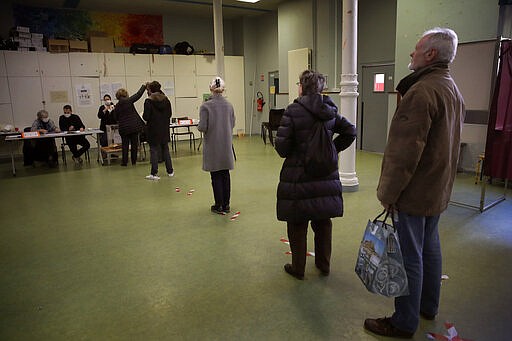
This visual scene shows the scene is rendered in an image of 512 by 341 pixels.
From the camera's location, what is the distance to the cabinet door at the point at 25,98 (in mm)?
8891

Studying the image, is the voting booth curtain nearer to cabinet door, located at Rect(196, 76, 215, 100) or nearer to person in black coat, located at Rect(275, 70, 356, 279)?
person in black coat, located at Rect(275, 70, 356, 279)

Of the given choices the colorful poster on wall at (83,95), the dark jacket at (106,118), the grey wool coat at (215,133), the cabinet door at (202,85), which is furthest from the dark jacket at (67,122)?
the grey wool coat at (215,133)

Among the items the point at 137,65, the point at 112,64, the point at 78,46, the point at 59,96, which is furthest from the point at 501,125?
the point at 59,96

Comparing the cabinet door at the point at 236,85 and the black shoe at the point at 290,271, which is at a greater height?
the cabinet door at the point at 236,85

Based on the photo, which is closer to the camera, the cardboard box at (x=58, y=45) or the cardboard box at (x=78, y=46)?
the cardboard box at (x=58, y=45)

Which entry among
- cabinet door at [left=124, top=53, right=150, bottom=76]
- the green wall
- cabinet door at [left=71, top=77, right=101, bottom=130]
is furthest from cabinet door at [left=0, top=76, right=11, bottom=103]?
the green wall

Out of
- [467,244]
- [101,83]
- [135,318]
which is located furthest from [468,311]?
[101,83]

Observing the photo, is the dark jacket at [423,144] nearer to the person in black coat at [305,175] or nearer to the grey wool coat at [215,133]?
the person in black coat at [305,175]

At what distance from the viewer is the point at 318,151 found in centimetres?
250

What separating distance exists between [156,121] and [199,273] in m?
3.74

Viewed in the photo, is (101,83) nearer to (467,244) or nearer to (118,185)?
(118,185)

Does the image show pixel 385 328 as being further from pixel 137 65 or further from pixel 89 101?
pixel 137 65

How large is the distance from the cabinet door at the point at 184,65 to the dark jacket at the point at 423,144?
937 centimetres

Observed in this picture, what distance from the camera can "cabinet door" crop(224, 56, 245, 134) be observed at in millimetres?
11414
